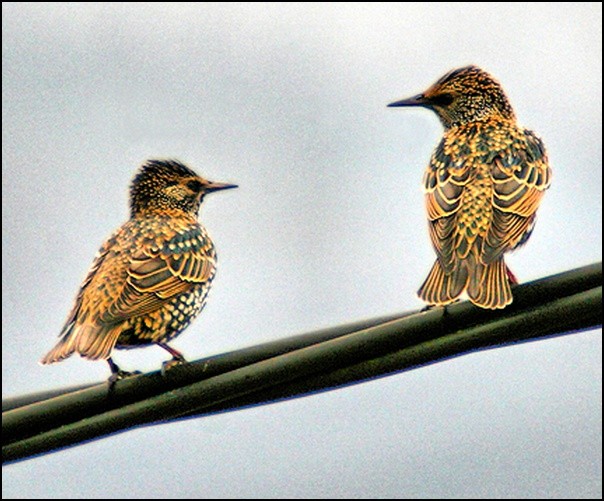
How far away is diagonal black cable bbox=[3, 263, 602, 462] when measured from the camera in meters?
4.09

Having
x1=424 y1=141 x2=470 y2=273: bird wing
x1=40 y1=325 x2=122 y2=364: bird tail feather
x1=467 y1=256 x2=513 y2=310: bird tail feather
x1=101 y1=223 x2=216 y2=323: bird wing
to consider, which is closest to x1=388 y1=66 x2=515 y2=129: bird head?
x1=424 y1=141 x2=470 y2=273: bird wing

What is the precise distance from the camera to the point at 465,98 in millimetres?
7152

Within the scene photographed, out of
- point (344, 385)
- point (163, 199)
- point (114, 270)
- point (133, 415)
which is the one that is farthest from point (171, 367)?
point (163, 199)

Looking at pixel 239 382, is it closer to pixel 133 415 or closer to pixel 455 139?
pixel 133 415

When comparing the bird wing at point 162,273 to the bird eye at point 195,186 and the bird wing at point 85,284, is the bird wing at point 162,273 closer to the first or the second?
the bird wing at point 85,284

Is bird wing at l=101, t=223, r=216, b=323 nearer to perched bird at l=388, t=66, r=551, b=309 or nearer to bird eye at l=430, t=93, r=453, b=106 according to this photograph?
perched bird at l=388, t=66, r=551, b=309

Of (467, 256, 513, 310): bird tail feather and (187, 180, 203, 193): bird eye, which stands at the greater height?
(187, 180, 203, 193): bird eye

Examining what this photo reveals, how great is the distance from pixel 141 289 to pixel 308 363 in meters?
2.11

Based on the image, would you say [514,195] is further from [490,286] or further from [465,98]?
[465,98]

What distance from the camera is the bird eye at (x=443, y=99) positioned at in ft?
23.6

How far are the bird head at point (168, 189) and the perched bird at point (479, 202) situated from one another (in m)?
1.61

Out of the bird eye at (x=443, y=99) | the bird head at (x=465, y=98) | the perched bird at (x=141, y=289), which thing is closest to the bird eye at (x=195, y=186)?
the perched bird at (x=141, y=289)

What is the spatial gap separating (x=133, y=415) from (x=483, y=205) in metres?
2.18

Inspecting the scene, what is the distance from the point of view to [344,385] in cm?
425
